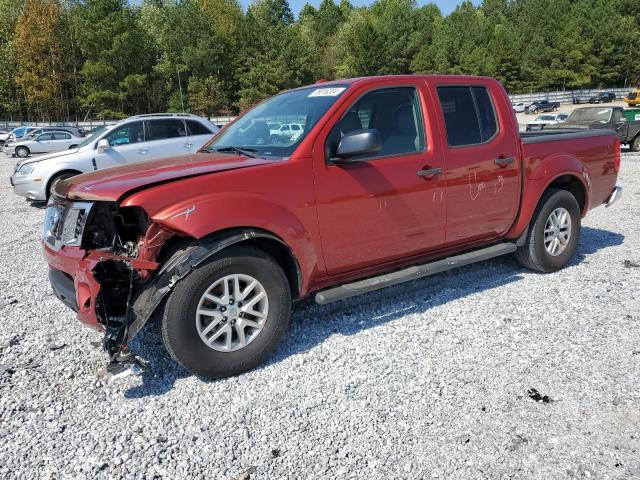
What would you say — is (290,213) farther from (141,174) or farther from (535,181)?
(535,181)

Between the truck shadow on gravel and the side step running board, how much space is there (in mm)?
396

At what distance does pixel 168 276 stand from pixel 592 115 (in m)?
18.8

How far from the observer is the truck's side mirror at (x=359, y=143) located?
3508mm

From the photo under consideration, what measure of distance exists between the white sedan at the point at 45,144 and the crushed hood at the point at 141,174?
883 inches

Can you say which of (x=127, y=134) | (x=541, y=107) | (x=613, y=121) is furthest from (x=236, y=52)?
(x=127, y=134)

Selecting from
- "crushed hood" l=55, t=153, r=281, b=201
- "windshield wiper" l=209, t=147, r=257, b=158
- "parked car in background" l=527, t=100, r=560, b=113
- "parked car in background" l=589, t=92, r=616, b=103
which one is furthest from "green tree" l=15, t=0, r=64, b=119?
"parked car in background" l=589, t=92, r=616, b=103

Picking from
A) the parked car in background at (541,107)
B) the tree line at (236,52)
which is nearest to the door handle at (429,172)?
the tree line at (236,52)

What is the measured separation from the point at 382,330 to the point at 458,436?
1.36 m

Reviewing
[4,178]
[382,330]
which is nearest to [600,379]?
[382,330]

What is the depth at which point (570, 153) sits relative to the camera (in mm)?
5309

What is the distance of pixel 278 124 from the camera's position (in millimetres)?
4125

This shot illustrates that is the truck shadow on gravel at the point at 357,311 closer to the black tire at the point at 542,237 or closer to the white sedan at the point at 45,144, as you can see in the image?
the black tire at the point at 542,237

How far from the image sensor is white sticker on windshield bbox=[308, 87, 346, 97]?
400 centimetres

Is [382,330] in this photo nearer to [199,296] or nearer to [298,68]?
[199,296]
